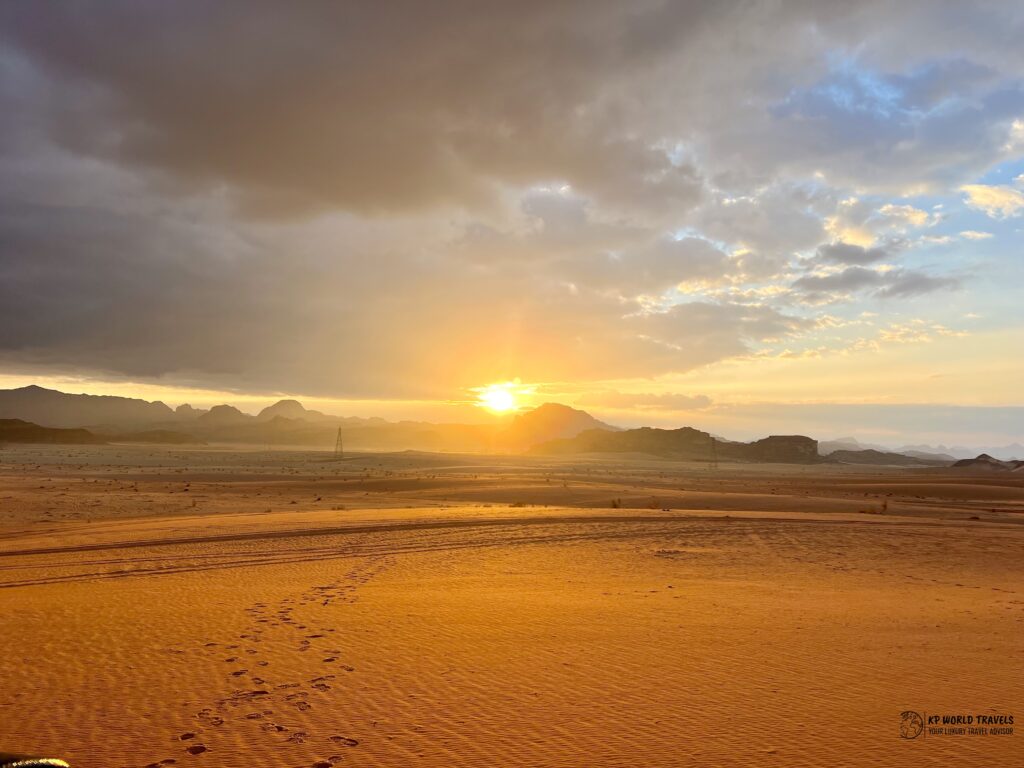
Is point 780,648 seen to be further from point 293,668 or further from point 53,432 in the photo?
point 53,432

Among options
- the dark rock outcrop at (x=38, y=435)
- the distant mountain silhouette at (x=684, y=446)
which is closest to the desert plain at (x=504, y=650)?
the distant mountain silhouette at (x=684, y=446)

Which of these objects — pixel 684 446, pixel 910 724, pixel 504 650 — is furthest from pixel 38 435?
pixel 910 724

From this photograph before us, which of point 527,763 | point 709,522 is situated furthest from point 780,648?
point 709,522

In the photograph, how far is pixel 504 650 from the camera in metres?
8.87

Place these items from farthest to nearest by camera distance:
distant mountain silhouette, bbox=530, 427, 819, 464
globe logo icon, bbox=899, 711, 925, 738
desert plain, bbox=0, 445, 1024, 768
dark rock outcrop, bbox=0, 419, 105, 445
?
dark rock outcrop, bbox=0, 419, 105, 445
distant mountain silhouette, bbox=530, 427, 819, 464
globe logo icon, bbox=899, 711, 925, 738
desert plain, bbox=0, 445, 1024, 768

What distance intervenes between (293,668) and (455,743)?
311 centimetres

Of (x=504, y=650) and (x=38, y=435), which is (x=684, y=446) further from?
(x=38, y=435)

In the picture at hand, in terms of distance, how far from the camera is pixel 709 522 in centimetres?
2580

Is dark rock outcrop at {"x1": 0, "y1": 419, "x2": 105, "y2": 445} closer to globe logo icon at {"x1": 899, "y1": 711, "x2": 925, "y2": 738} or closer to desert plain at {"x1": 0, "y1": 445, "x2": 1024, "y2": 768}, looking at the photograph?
desert plain at {"x1": 0, "y1": 445, "x2": 1024, "y2": 768}

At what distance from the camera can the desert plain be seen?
595 cm

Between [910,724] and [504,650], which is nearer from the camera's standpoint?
[910,724]

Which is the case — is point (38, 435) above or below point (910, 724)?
below

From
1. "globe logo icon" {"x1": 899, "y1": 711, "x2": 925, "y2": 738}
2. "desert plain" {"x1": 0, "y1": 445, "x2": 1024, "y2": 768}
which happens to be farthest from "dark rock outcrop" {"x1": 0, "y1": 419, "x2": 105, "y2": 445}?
"globe logo icon" {"x1": 899, "y1": 711, "x2": 925, "y2": 738}

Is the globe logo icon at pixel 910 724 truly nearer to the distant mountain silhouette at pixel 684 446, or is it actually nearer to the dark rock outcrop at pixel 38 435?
the distant mountain silhouette at pixel 684 446
